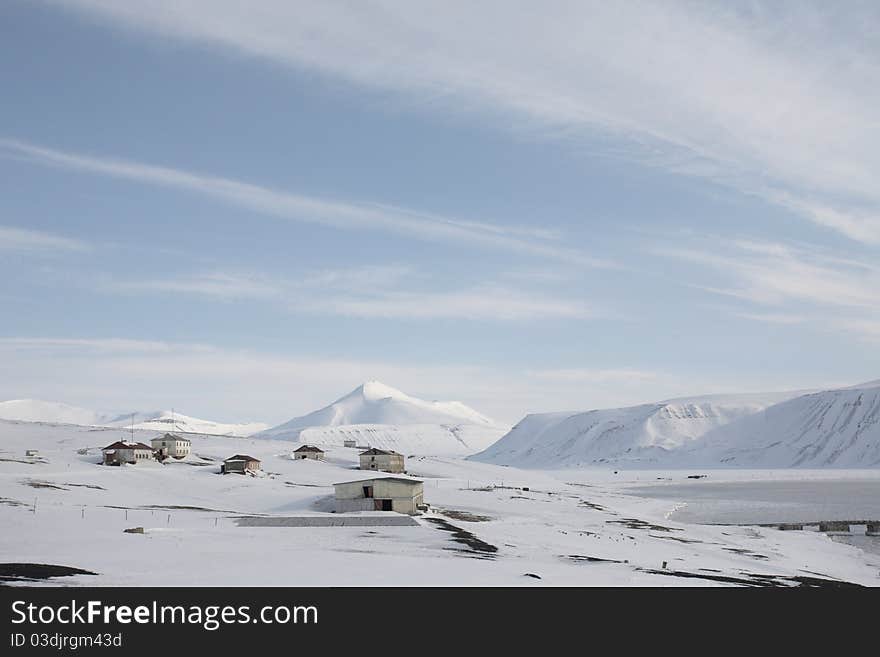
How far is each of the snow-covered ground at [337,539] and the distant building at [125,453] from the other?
3.28 m

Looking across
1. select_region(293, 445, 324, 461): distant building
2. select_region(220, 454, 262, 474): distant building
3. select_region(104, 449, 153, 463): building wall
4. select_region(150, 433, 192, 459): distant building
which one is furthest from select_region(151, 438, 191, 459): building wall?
select_region(293, 445, 324, 461): distant building

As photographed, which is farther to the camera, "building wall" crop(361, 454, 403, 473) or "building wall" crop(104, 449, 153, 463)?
"building wall" crop(361, 454, 403, 473)

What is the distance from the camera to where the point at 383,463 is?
106 metres

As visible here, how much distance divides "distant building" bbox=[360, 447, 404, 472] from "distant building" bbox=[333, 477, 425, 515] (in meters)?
43.7

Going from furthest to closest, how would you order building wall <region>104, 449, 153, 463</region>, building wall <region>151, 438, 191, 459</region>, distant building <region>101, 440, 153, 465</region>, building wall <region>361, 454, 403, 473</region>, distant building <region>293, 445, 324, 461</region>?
distant building <region>293, 445, 324, 461</region>
building wall <region>361, 454, 403, 473</region>
building wall <region>151, 438, 191, 459</region>
building wall <region>104, 449, 153, 463</region>
distant building <region>101, 440, 153, 465</region>

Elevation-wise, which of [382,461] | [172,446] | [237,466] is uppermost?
[172,446]

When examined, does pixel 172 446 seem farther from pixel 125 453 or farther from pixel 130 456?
pixel 125 453

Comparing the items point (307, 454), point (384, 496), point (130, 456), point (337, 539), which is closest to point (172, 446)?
point (130, 456)

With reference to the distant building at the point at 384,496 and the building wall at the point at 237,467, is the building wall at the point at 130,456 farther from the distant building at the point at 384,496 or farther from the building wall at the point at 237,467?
the distant building at the point at 384,496

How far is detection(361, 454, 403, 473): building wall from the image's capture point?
105375 millimetres

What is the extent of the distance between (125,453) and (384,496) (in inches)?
1679

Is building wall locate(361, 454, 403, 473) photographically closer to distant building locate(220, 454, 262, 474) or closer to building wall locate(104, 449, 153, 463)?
distant building locate(220, 454, 262, 474)

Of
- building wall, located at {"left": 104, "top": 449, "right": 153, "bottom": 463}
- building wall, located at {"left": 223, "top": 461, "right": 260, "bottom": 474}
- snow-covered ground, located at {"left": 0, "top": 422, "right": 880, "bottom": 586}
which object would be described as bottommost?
snow-covered ground, located at {"left": 0, "top": 422, "right": 880, "bottom": 586}
